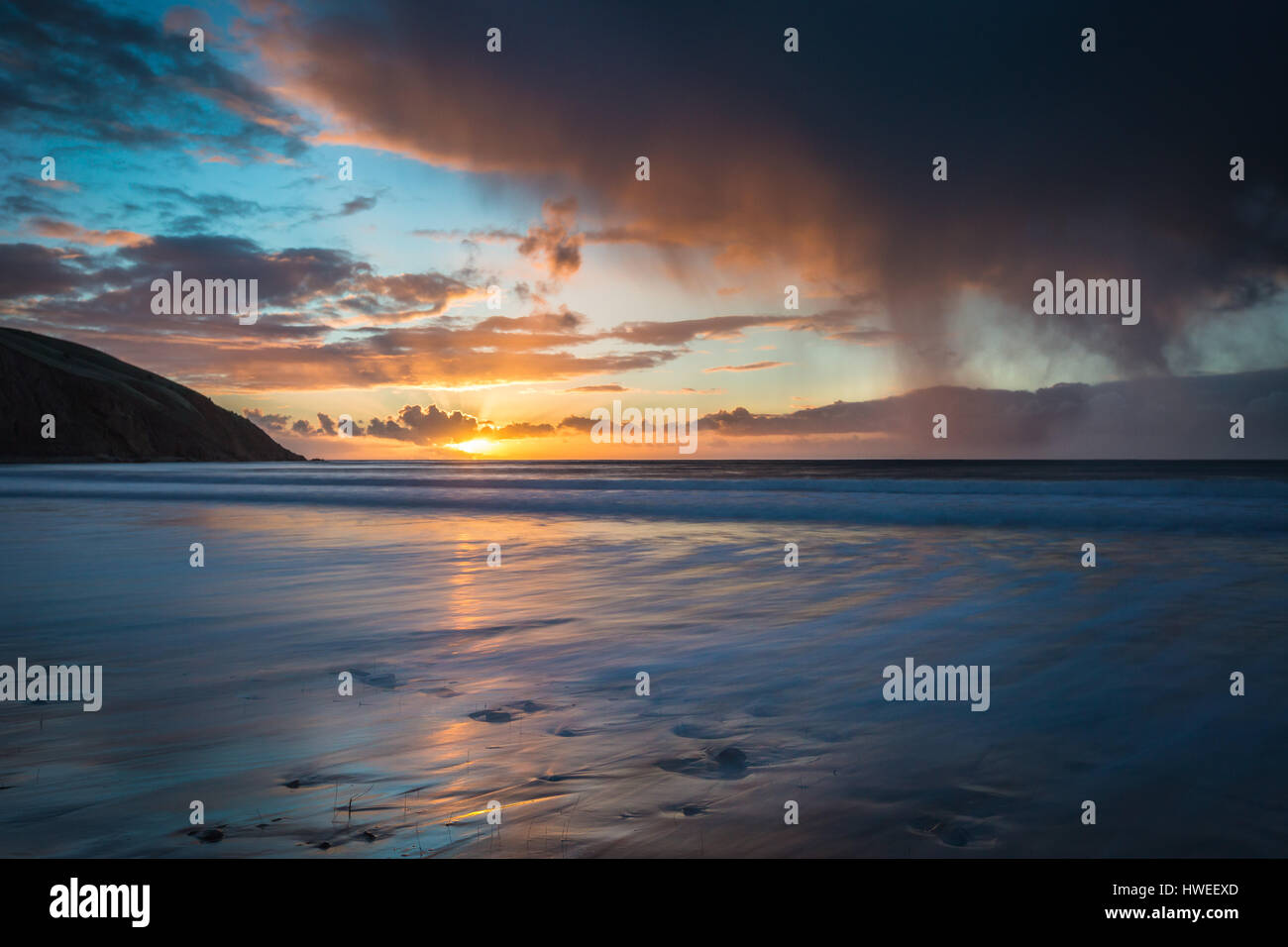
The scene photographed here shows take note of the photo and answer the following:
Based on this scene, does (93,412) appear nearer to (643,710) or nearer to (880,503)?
(880,503)

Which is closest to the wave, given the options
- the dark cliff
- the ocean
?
the ocean

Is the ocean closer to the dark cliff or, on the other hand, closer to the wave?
the wave

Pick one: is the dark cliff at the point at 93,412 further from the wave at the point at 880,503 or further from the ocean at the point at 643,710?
the ocean at the point at 643,710

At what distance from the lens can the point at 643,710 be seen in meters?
5.09

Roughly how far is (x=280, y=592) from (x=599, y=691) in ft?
21.1

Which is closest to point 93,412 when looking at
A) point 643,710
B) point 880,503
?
point 880,503

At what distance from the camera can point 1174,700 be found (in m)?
5.23

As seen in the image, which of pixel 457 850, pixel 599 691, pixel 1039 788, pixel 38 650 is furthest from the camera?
pixel 38 650

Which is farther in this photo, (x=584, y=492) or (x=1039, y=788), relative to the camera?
(x=584, y=492)

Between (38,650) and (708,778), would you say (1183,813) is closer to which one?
(708,778)

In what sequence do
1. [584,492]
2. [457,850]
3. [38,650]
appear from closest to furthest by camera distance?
1. [457,850]
2. [38,650]
3. [584,492]

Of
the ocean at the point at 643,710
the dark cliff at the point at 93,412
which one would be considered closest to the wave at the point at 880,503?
the ocean at the point at 643,710
